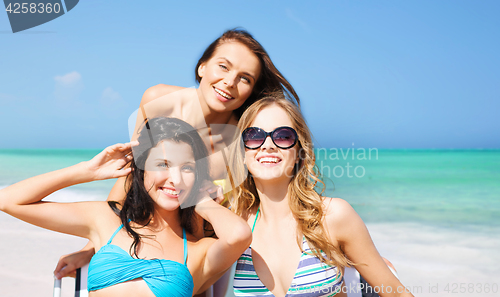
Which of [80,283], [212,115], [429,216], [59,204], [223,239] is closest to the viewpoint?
[223,239]

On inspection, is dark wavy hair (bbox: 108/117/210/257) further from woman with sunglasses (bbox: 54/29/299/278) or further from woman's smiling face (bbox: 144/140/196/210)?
woman with sunglasses (bbox: 54/29/299/278)

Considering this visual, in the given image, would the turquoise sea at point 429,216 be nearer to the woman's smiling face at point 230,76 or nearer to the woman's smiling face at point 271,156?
the woman's smiling face at point 271,156

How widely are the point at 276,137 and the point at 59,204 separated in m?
1.62

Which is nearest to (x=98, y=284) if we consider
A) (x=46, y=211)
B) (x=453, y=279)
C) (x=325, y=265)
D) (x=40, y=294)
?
(x=46, y=211)

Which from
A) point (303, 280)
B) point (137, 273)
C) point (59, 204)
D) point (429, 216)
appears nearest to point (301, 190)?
point (303, 280)

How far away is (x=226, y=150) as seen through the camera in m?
3.59

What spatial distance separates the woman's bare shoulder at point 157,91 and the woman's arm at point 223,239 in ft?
6.22

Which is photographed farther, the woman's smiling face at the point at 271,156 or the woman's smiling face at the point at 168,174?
the woman's smiling face at the point at 271,156

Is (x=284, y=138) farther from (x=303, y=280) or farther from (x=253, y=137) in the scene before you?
(x=303, y=280)

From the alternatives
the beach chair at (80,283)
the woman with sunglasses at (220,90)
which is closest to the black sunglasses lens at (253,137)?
the woman with sunglasses at (220,90)

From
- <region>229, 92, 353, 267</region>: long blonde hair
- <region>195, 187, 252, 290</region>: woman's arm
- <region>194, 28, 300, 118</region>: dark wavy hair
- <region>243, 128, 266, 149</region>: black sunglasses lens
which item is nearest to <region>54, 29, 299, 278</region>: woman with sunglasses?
<region>194, 28, 300, 118</region>: dark wavy hair

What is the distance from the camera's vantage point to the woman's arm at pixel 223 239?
2.21m

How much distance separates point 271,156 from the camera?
263 cm

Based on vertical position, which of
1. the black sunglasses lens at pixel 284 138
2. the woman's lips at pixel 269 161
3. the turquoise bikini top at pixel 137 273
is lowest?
the turquoise bikini top at pixel 137 273
